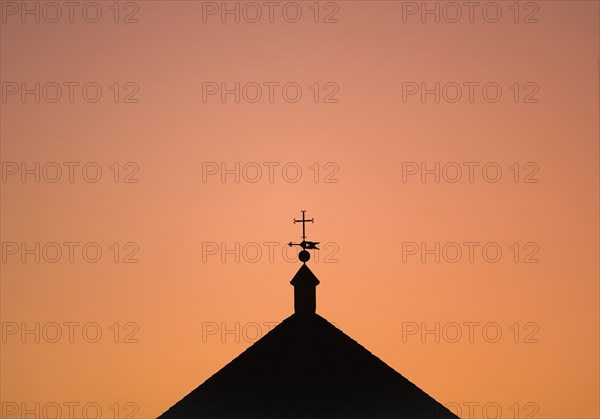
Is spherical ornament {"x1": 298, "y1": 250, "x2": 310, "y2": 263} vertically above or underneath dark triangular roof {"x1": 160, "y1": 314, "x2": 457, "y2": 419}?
above

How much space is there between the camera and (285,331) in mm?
41188

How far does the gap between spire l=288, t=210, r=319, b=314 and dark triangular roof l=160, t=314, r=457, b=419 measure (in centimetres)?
66

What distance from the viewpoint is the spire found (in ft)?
139

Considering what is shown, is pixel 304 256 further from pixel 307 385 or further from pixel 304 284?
pixel 307 385

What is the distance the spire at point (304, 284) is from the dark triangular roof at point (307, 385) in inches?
26.2

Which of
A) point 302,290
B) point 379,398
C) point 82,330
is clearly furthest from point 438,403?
point 82,330

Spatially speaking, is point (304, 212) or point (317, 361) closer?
point (317, 361)

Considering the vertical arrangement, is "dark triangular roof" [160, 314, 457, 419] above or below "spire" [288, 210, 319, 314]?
below

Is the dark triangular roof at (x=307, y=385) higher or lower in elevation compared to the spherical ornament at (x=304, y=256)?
lower

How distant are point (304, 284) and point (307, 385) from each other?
3657 millimetres

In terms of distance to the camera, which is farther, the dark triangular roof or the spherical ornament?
the spherical ornament

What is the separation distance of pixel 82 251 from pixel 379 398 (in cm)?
1085

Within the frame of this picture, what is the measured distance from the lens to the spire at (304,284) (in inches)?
1663

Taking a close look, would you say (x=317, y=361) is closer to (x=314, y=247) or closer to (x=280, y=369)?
(x=280, y=369)
